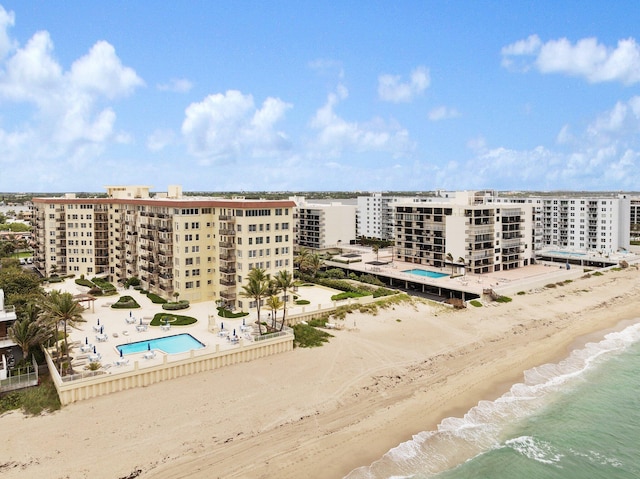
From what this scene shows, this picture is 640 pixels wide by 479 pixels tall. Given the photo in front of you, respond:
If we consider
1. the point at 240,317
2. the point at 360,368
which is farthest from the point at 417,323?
the point at 240,317

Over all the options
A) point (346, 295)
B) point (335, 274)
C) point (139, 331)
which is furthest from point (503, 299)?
point (139, 331)

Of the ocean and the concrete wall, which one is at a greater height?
the concrete wall

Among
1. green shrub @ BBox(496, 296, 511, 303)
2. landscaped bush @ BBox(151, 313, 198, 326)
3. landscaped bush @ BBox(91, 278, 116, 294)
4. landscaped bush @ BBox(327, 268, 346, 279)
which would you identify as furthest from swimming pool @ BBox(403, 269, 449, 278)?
landscaped bush @ BBox(91, 278, 116, 294)

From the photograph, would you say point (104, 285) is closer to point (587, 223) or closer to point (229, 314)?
point (229, 314)

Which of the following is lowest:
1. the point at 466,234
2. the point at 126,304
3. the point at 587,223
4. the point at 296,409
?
the point at 296,409

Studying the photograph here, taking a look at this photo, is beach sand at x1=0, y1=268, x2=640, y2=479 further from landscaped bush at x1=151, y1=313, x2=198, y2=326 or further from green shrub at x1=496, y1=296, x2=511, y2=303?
landscaped bush at x1=151, y1=313, x2=198, y2=326

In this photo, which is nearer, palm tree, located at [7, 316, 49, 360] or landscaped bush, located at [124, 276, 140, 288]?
palm tree, located at [7, 316, 49, 360]

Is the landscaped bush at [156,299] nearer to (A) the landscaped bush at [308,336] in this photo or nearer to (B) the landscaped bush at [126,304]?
(B) the landscaped bush at [126,304]
